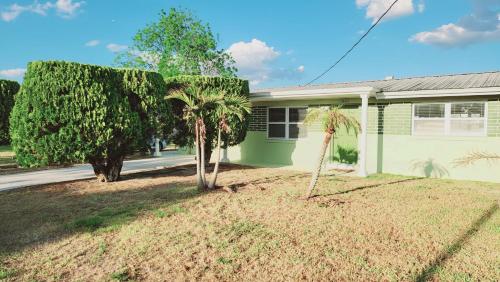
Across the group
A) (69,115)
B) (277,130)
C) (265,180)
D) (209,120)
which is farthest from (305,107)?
(69,115)

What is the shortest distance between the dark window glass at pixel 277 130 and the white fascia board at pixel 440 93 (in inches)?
168

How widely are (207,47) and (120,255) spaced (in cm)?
2384

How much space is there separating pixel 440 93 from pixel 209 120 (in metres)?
7.57

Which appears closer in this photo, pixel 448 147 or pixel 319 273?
pixel 319 273

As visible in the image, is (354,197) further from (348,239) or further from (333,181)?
(348,239)

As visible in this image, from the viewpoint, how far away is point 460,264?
439 cm

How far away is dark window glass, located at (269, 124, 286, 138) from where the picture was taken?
48.3 ft

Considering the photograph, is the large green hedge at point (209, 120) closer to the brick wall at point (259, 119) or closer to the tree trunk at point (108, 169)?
the brick wall at point (259, 119)

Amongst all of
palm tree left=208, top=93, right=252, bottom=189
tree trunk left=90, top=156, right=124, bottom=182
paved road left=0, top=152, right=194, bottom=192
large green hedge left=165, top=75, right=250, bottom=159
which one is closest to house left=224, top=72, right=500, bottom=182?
large green hedge left=165, top=75, right=250, bottom=159

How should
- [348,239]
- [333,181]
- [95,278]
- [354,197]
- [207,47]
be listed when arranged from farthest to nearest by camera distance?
[207,47], [333,181], [354,197], [348,239], [95,278]

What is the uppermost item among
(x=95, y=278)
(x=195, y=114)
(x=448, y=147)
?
(x=195, y=114)

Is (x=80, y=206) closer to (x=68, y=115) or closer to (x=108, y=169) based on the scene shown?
(x=68, y=115)

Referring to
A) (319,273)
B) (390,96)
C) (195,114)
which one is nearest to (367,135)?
(390,96)

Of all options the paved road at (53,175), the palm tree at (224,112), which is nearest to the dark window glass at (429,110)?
the palm tree at (224,112)
